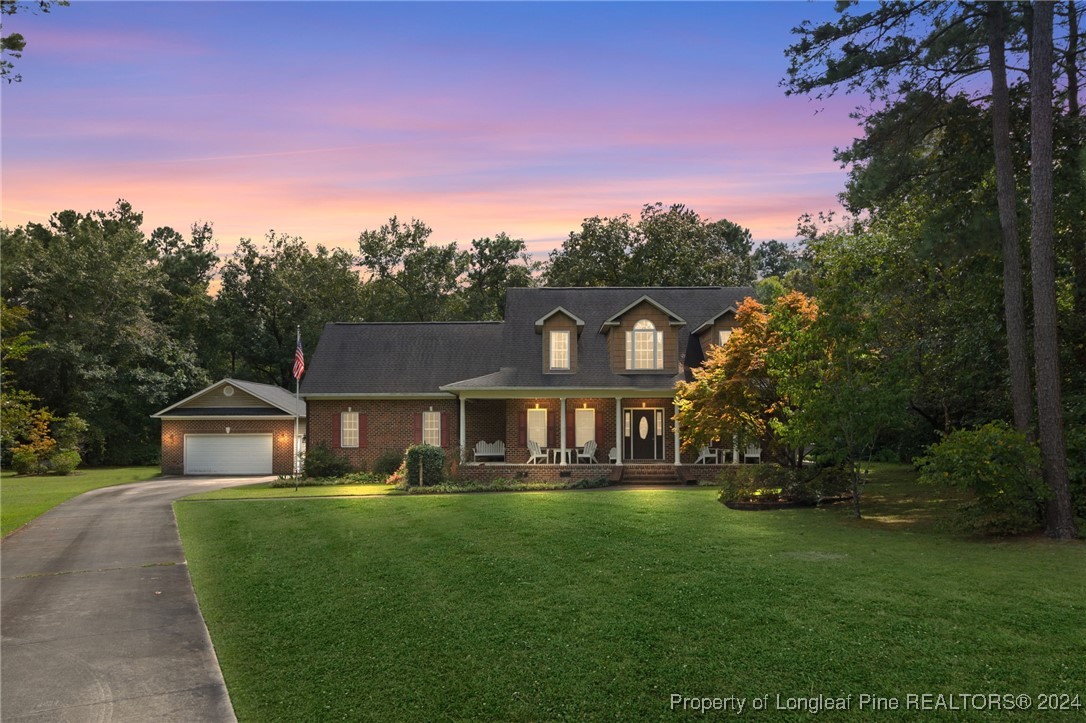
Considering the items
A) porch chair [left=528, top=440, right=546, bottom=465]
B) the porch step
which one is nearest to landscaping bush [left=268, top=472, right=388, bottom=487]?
porch chair [left=528, top=440, right=546, bottom=465]

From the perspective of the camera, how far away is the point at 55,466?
118ft

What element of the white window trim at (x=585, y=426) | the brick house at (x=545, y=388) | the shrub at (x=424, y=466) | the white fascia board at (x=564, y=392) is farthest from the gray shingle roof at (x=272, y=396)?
the white window trim at (x=585, y=426)

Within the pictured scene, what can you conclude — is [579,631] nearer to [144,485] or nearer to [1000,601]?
[1000,601]

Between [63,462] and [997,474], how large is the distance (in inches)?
1436

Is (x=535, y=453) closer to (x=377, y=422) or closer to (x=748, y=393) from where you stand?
(x=377, y=422)

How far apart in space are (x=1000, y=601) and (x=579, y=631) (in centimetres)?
468

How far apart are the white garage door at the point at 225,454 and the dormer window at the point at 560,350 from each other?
14.6 m

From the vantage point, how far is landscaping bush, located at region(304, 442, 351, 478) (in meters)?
29.2

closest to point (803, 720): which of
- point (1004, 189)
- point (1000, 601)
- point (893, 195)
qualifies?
point (1000, 601)

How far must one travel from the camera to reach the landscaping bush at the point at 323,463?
29203 millimetres

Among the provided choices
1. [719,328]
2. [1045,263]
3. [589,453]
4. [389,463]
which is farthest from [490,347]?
[1045,263]

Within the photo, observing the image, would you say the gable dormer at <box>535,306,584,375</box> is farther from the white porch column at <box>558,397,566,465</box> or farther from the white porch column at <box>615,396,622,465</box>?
the white porch column at <box>615,396,622,465</box>

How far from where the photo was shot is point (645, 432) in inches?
1133

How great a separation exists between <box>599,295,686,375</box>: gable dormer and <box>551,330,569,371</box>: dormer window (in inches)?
62.9
